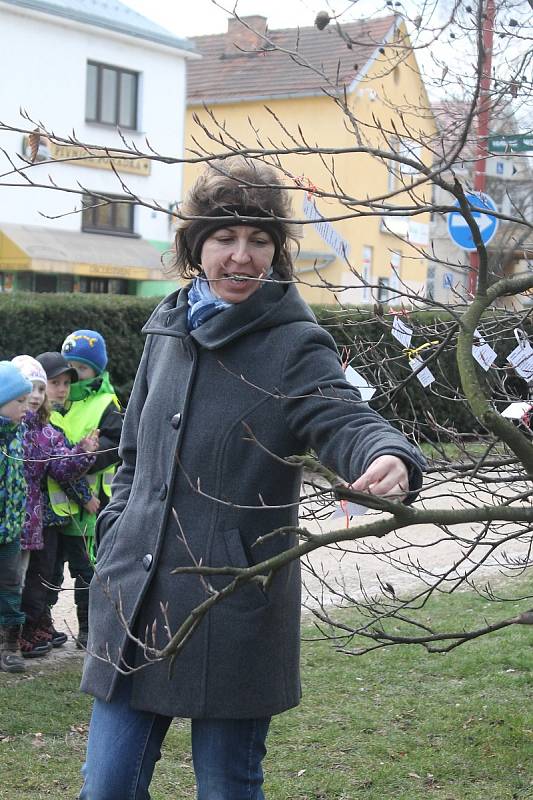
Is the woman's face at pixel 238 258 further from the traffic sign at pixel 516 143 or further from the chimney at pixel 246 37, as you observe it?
the traffic sign at pixel 516 143

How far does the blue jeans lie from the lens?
2.52 meters

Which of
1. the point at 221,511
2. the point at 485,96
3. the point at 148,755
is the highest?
the point at 485,96

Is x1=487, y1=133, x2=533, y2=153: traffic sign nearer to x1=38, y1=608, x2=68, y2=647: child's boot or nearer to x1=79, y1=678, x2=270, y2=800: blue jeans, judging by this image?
x1=79, y1=678, x2=270, y2=800: blue jeans

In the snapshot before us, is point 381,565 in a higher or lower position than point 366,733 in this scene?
higher

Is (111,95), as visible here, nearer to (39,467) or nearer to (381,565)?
(381,565)

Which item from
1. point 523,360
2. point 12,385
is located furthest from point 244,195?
point 12,385

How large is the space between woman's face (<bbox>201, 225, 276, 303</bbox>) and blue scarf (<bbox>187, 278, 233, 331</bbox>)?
23mm

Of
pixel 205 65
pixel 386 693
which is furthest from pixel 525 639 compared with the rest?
pixel 205 65

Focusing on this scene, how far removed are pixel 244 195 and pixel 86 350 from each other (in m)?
3.50

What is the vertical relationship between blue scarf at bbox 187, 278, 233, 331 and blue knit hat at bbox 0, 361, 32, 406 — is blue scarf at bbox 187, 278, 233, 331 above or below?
above

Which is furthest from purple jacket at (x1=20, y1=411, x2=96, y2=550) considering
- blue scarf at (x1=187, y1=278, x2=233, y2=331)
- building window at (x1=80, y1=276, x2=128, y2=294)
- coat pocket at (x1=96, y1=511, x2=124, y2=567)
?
building window at (x1=80, y1=276, x2=128, y2=294)

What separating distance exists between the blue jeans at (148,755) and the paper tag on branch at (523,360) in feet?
5.82

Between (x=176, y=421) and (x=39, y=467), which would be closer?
(x=176, y=421)

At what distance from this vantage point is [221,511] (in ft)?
8.35
